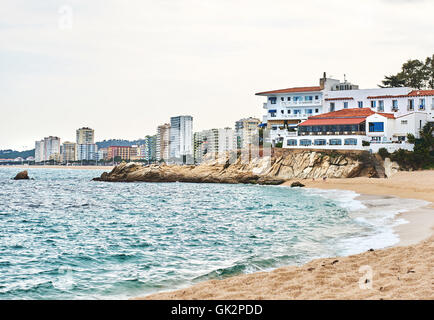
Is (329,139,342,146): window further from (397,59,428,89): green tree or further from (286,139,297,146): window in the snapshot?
(397,59,428,89): green tree

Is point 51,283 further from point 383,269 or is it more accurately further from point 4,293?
point 383,269

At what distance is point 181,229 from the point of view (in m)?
31.8

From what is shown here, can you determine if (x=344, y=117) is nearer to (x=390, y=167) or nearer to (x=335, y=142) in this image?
(x=335, y=142)

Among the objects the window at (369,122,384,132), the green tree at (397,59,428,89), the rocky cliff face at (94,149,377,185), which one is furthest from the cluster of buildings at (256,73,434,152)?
the green tree at (397,59,428,89)

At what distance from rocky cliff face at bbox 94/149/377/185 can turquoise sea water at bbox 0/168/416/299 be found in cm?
3243

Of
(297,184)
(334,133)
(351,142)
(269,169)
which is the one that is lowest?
(297,184)

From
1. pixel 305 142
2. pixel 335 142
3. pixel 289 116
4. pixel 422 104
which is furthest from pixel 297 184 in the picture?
pixel 289 116

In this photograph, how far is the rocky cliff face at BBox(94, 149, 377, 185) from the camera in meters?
76.1

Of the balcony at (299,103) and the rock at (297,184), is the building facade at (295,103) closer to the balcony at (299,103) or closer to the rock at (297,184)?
the balcony at (299,103)

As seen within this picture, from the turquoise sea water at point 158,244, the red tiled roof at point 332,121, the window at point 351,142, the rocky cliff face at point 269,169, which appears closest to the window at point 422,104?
the red tiled roof at point 332,121

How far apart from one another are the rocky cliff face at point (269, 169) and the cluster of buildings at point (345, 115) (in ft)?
10.5

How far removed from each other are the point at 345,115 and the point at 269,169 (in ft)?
49.4

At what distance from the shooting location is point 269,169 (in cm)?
8419
